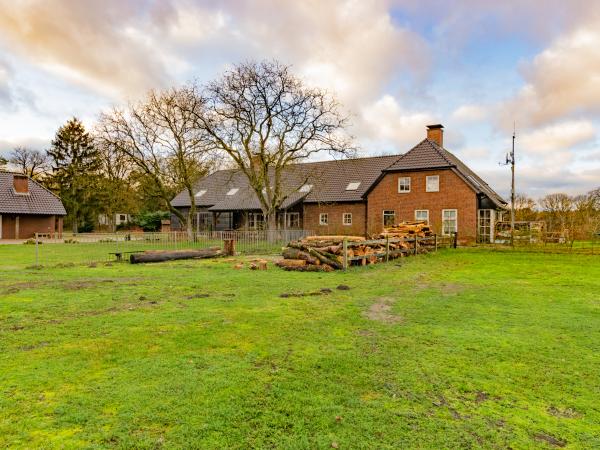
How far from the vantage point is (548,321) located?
21.6 feet

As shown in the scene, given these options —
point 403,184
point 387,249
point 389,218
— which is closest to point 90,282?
point 387,249

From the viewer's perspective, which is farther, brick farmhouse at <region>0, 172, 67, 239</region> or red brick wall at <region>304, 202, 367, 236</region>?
brick farmhouse at <region>0, 172, 67, 239</region>

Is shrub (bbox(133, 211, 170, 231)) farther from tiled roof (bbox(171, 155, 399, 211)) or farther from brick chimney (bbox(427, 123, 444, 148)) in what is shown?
brick chimney (bbox(427, 123, 444, 148))

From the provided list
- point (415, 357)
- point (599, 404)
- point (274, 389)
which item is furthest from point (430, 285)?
point (274, 389)

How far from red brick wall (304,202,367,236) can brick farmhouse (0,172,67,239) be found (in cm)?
2156

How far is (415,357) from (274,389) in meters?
1.89

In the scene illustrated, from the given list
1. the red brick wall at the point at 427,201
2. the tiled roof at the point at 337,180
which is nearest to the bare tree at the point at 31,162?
the tiled roof at the point at 337,180

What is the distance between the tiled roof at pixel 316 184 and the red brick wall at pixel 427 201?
186 cm

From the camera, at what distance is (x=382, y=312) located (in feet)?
23.9

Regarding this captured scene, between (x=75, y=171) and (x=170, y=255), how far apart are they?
40.0 meters

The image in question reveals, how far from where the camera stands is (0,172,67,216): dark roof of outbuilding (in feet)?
113

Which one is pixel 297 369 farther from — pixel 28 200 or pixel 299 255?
pixel 28 200

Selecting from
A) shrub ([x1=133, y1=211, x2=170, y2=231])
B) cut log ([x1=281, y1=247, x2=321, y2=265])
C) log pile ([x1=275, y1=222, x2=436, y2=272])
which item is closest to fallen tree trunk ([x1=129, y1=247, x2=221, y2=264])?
log pile ([x1=275, y1=222, x2=436, y2=272])

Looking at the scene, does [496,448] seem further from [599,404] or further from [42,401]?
[42,401]
